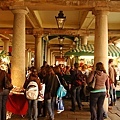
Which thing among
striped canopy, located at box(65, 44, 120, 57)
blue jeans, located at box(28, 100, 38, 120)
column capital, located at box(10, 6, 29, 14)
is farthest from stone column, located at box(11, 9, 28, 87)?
striped canopy, located at box(65, 44, 120, 57)

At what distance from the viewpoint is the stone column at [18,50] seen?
8938 mm

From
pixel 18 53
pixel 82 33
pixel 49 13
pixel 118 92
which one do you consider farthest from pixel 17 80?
pixel 82 33

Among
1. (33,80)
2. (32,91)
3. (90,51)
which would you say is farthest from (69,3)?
(90,51)

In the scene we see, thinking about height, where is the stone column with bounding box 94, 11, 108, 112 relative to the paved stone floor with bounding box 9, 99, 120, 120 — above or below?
above

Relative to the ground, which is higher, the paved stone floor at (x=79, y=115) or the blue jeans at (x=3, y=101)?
the blue jeans at (x=3, y=101)

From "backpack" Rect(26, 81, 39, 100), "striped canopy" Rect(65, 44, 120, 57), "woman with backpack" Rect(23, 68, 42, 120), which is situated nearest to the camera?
"backpack" Rect(26, 81, 39, 100)

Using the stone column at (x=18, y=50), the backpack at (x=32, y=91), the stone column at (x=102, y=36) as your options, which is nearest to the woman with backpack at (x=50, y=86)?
the backpack at (x=32, y=91)

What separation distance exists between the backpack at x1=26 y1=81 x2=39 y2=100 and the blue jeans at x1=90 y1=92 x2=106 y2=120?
4.51ft

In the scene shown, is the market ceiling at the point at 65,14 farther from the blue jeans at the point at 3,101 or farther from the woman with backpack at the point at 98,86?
the blue jeans at the point at 3,101

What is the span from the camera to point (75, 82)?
997cm

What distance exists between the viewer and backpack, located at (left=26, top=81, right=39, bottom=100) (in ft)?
22.7

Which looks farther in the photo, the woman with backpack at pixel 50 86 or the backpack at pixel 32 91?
the woman with backpack at pixel 50 86

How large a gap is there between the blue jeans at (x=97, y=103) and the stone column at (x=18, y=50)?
273cm

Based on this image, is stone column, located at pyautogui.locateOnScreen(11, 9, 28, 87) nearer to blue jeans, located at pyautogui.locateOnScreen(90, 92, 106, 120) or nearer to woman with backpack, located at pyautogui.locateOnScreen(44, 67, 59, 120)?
woman with backpack, located at pyautogui.locateOnScreen(44, 67, 59, 120)
